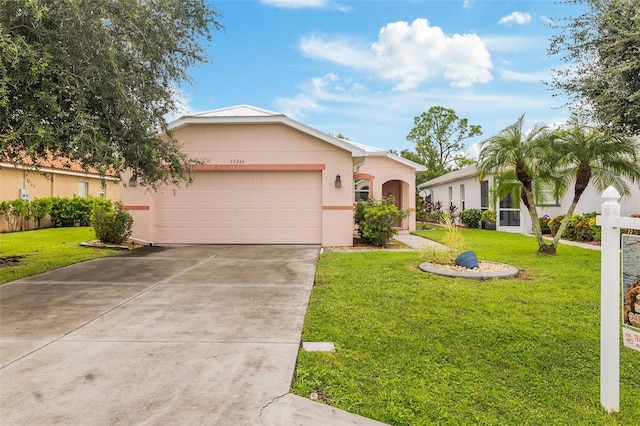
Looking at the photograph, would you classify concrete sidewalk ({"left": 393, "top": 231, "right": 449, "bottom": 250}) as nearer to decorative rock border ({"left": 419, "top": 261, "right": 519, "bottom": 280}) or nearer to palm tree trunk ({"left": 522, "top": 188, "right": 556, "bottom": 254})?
palm tree trunk ({"left": 522, "top": 188, "right": 556, "bottom": 254})

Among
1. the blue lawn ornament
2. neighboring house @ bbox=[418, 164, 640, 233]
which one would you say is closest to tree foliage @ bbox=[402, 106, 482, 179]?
neighboring house @ bbox=[418, 164, 640, 233]

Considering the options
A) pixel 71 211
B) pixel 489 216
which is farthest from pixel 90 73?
pixel 489 216

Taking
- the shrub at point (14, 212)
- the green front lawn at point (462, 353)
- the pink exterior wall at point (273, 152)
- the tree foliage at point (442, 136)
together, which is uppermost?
the tree foliage at point (442, 136)

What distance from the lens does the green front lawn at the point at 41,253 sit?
317 inches

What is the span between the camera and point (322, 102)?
955 inches

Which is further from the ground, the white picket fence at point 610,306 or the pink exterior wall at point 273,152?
the pink exterior wall at point 273,152

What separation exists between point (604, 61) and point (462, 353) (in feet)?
17.1

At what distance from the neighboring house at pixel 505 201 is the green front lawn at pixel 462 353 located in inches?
265

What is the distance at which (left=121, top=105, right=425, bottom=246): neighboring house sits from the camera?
12.4 m

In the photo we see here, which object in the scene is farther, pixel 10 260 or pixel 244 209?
pixel 244 209

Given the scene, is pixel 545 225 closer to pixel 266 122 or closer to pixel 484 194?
pixel 484 194

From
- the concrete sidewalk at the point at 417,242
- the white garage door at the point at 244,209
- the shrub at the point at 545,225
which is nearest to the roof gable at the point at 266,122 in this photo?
the white garage door at the point at 244,209

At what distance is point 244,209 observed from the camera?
1263 cm

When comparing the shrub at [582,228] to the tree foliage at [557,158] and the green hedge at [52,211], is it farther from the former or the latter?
the green hedge at [52,211]
